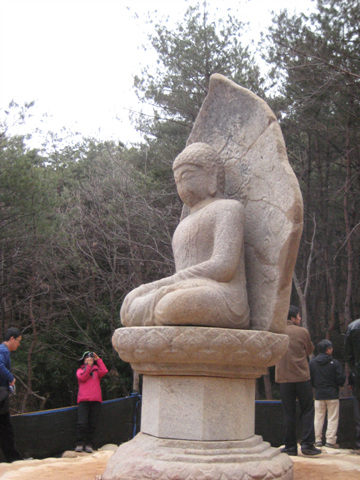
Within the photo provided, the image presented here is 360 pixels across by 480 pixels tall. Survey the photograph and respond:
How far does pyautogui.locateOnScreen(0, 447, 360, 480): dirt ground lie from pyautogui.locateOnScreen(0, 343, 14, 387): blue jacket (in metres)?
0.89

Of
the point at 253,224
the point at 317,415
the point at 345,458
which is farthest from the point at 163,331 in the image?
the point at 317,415

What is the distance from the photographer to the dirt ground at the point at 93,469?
155 inches

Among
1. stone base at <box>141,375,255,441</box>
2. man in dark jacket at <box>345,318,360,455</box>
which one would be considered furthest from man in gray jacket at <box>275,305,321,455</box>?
stone base at <box>141,375,255,441</box>

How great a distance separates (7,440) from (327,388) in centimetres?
359

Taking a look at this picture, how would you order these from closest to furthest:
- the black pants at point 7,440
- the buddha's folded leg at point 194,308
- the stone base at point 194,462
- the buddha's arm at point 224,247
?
the stone base at point 194,462, the buddha's folded leg at point 194,308, the buddha's arm at point 224,247, the black pants at point 7,440

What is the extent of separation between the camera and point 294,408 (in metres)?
4.93

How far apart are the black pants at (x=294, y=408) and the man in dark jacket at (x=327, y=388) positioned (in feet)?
4.93

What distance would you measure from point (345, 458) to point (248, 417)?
1586mm

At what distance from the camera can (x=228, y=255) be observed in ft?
12.0

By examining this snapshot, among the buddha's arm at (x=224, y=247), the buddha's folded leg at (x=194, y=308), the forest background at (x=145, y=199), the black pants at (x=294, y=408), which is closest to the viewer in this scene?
the buddha's folded leg at (x=194, y=308)

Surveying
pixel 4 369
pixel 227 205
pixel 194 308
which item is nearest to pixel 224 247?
pixel 227 205

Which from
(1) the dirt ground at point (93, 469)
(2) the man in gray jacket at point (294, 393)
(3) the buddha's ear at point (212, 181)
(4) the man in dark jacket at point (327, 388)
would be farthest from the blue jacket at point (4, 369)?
(4) the man in dark jacket at point (327, 388)

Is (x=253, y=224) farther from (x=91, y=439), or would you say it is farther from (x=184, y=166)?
(x=91, y=439)

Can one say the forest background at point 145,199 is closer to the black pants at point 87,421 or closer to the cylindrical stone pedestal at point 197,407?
the black pants at point 87,421
